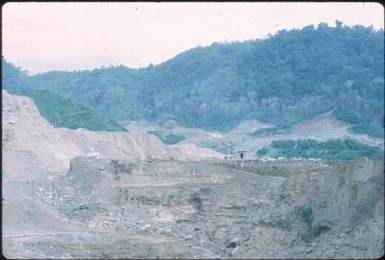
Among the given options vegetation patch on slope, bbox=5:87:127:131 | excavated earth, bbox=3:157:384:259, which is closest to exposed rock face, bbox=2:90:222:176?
excavated earth, bbox=3:157:384:259

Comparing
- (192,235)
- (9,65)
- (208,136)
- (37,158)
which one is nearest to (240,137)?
(208,136)

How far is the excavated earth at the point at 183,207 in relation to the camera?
17500 millimetres

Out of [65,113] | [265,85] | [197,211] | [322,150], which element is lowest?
[322,150]

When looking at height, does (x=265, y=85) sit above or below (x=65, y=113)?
above

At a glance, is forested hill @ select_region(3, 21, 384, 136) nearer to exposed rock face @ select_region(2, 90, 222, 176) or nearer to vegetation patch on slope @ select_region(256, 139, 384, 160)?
vegetation patch on slope @ select_region(256, 139, 384, 160)

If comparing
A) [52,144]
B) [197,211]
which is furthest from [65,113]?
[197,211]

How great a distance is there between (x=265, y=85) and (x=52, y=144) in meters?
50.8

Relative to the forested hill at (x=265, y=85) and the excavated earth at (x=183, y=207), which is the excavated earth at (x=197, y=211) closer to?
the excavated earth at (x=183, y=207)

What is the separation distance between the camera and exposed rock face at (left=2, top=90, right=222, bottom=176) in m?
34.5

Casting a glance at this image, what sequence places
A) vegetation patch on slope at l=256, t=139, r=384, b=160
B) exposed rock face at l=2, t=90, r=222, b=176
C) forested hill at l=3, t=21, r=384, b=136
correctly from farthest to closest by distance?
forested hill at l=3, t=21, r=384, b=136, vegetation patch on slope at l=256, t=139, r=384, b=160, exposed rock face at l=2, t=90, r=222, b=176

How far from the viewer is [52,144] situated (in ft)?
127

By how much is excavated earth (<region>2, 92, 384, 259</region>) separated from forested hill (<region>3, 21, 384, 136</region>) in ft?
125

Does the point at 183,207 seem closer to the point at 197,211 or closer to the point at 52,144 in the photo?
the point at 197,211

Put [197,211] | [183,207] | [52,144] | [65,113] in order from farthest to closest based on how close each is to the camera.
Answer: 1. [65,113]
2. [52,144]
3. [183,207]
4. [197,211]
